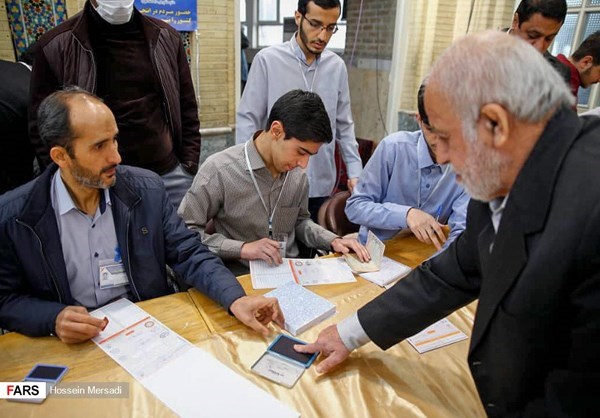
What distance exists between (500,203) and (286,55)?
2.31 metres

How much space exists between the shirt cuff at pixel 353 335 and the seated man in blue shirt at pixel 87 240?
0.26 meters

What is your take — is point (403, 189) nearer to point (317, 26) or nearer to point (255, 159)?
point (255, 159)

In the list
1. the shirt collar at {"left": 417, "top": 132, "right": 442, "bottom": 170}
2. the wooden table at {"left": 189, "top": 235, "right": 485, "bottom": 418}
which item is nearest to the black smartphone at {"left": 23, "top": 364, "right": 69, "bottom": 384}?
the wooden table at {"left": 189, "top": 235, "right": 485, "bottom": 418}

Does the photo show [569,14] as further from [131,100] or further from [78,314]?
[78,314]

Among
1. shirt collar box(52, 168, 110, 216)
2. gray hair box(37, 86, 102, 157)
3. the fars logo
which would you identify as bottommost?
the fars logo

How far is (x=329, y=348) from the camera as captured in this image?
1.36 m

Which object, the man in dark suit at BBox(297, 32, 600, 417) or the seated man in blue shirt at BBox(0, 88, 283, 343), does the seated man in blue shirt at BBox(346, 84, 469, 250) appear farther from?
the man in dark suit at BBox(297, 32, 600, 417)

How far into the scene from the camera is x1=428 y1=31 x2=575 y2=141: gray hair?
2.91 ft

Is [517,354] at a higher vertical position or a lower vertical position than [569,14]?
lower

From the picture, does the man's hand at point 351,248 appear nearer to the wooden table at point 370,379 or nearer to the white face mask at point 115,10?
the wooden table at point 370,379

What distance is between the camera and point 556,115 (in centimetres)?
91

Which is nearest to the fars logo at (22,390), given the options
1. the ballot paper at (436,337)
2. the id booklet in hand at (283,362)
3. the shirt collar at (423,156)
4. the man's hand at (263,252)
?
the id booklet in hand at (283,362)

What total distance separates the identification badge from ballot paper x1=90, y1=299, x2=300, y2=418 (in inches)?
7.1

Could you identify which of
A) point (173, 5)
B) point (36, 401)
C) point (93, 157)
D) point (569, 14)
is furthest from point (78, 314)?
point (569, 14)
